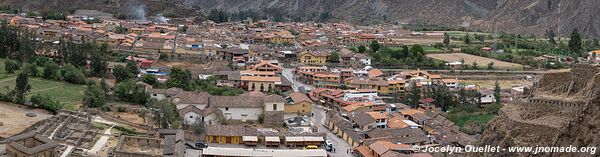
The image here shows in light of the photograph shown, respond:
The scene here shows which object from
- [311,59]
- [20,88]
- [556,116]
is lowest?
[311,59]

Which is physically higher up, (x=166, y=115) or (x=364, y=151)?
(x=166, y=115)

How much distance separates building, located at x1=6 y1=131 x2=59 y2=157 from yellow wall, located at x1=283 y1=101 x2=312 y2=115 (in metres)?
14.2

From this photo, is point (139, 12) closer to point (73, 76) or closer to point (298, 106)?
point (73, 76)

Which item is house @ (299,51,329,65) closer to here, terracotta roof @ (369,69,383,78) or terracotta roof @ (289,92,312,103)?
terracotta roof @ (369,69,383,78)

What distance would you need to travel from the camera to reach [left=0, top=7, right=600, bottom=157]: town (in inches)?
989

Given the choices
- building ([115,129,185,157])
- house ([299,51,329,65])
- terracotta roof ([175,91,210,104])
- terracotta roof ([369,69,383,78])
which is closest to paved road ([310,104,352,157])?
terracotta roof ([175,91,210,104])

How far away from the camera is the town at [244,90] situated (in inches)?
989

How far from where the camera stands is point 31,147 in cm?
1881

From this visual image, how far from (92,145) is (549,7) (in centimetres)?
7019

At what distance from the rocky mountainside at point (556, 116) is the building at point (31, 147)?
38.9ft

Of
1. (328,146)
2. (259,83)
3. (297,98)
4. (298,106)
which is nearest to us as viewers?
(328,146)

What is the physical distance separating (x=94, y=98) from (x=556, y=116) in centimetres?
1846

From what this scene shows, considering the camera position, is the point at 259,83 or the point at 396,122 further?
the point at 259,83

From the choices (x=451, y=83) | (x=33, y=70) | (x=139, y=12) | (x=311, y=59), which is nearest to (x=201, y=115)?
(x=33, y=70)
